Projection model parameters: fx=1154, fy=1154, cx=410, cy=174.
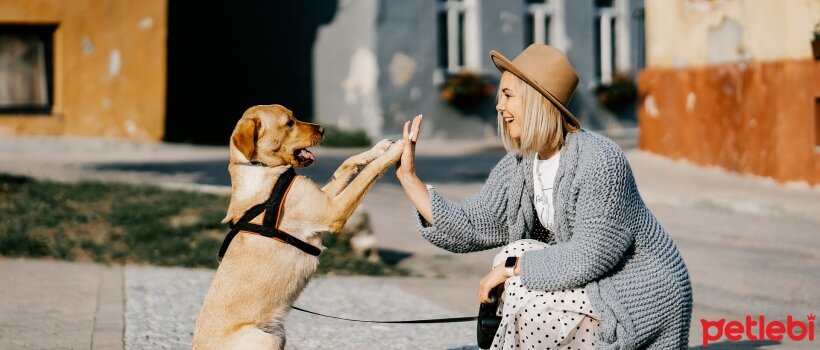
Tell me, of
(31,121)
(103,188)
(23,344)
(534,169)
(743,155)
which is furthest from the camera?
(31,121)

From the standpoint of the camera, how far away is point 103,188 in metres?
11.6

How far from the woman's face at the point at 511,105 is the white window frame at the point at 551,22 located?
18776 millimetres

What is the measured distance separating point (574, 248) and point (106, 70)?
16350 mm

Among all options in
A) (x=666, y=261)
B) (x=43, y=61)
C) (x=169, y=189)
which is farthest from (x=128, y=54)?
(x=666, y=261)

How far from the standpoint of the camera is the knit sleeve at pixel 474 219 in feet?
16.7

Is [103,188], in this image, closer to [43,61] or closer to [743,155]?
[743,155]

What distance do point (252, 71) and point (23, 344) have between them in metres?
17.8

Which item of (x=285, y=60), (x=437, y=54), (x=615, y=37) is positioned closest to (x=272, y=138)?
(x=437, y=54)

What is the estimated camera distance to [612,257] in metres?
4.50

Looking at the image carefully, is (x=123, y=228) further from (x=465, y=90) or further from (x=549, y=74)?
(x=465, y=90)

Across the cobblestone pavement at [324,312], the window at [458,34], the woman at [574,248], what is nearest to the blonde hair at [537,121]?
the woman at [574,248]

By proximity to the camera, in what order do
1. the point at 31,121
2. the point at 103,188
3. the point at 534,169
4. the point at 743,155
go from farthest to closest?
the point at 31,121 < the point at 743,155 < the point at 103,188 < the point at 534,169

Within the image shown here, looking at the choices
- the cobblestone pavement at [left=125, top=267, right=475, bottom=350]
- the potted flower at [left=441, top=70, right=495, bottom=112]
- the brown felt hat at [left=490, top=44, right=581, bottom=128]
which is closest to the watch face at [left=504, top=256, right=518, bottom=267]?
the brown felt hat at [left=490, top=44, right=581, bottom=128]

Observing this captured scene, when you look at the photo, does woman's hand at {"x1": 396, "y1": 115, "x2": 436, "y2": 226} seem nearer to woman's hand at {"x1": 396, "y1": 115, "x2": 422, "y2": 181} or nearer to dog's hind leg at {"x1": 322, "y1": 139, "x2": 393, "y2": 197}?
woman's hand at {"x1": 396, "y1": 115, "x2": 422, "y2": 181}
